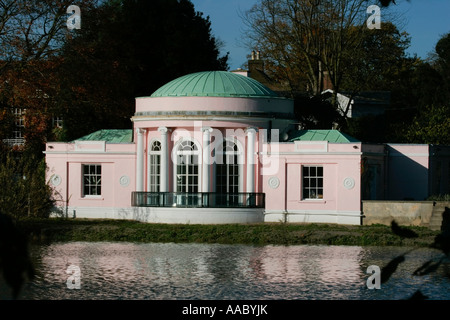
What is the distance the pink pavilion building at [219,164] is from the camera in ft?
104

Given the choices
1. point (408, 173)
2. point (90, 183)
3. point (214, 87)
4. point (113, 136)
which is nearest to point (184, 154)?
point (214, 87)

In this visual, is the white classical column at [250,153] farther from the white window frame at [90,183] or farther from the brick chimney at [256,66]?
the brick chimney at [256,66]

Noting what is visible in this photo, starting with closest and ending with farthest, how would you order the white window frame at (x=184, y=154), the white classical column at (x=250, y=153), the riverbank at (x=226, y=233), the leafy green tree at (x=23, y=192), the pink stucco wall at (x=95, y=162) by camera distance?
the riverbank at (x=226, y=233)
the leafy green tree at (x=23, y=192)
the white classical column at (x=250, y=153)
the white window frame at (x=184, y=154)
the pink stucco wall at (x=95, y=162)

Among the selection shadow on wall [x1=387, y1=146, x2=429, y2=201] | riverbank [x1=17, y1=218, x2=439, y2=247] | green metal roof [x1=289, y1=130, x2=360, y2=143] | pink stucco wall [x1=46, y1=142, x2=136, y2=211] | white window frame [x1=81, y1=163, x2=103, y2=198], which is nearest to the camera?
riverbank [x1=17, y1=218, x2=439, y2=247]

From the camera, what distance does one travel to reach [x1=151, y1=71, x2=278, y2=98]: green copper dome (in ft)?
107

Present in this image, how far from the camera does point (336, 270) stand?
2088 centimetres

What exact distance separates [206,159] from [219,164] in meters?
0.77

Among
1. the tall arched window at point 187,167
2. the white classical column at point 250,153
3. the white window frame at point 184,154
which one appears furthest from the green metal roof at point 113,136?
the white classical column at point 250,153

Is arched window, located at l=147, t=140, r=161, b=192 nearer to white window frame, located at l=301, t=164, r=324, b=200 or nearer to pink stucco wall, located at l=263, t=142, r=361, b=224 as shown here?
pink stucco wall, located at l=263, t=142, r=361, b=224

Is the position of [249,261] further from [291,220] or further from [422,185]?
[422,185]

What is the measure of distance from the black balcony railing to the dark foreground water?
4.83 meters

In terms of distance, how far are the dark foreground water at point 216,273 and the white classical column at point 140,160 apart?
591 cm

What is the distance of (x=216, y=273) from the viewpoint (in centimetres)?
2031

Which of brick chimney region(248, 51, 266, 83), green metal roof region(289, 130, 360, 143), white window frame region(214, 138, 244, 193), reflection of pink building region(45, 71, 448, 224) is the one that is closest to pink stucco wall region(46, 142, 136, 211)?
reflection of pink building region(45, 71, 448, 224)
